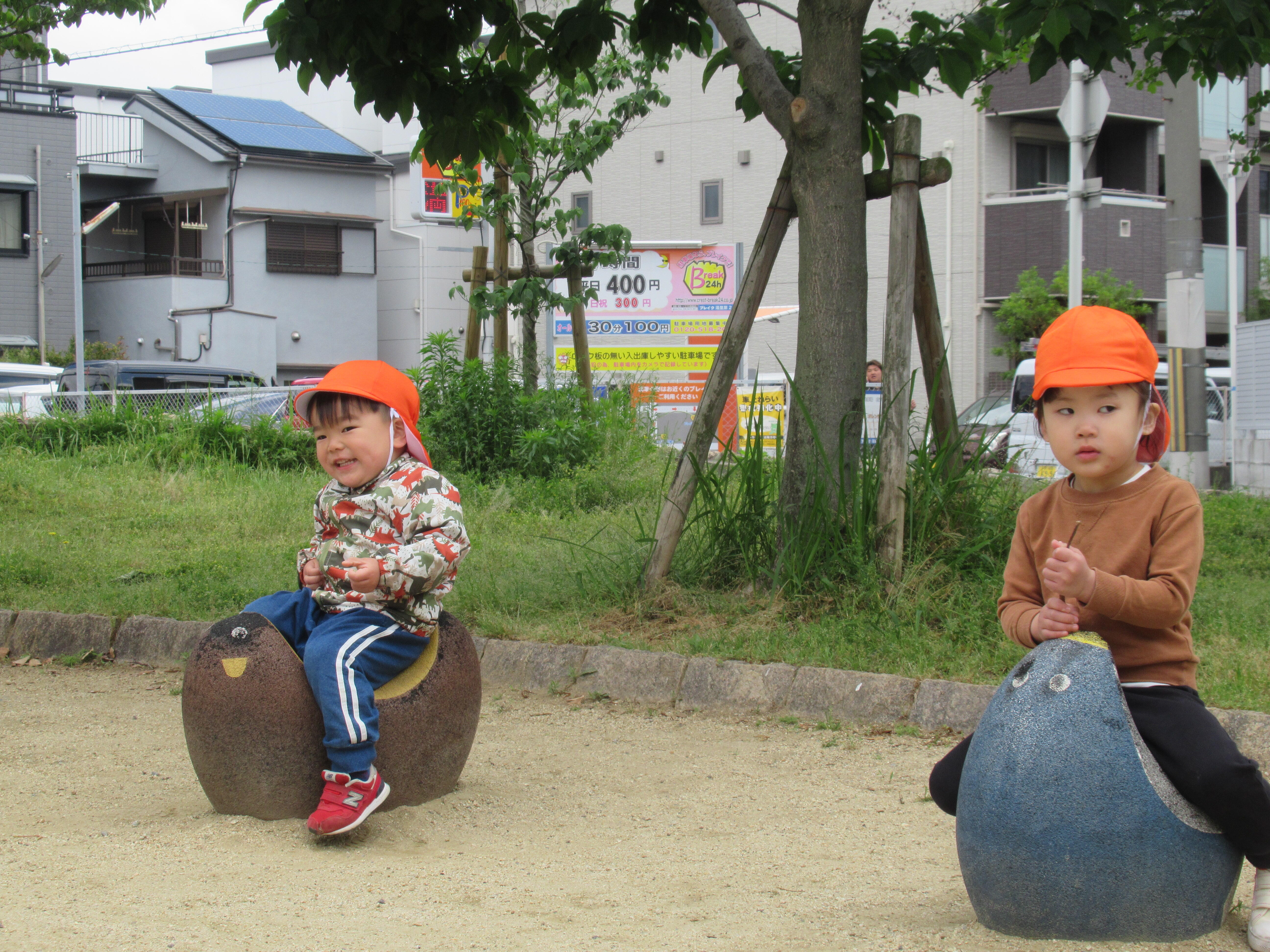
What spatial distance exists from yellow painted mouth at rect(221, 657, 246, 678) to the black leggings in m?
2.32

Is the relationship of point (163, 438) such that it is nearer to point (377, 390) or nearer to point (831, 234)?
point (831, 234)

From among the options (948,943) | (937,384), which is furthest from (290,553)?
(948,943)

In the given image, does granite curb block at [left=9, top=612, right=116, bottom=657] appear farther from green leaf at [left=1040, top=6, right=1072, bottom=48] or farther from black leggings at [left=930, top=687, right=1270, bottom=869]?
black leggings at [left=930, top=687, right=1270, bottom=869]

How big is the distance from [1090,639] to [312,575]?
83.8 inches

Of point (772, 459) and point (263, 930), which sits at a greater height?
point (772, 459)

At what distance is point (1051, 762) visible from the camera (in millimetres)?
2471

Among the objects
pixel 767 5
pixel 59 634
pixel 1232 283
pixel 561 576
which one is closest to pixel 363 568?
pixel 561 576

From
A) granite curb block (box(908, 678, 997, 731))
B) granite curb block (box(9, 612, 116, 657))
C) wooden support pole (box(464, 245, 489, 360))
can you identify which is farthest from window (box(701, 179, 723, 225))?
granite curb block (box(908, 678, 997, 731))

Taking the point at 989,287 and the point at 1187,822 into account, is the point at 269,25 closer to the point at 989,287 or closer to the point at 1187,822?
the point at 1187,822

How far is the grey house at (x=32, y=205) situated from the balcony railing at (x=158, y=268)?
2374 millimetres

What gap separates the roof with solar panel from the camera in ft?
101

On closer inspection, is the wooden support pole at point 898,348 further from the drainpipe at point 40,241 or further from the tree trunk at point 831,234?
the drainpipe at point 40,241

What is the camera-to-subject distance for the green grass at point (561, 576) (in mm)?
5082

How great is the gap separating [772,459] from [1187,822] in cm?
419
